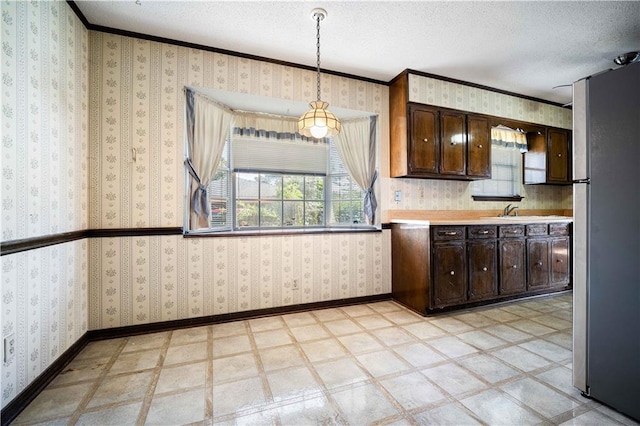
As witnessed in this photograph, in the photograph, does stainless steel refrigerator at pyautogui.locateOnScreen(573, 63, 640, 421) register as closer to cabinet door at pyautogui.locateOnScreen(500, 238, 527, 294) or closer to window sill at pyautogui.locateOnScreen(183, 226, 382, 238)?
cabinet door at pyautogui.locateOnScreen(500, 238, 527, 294)

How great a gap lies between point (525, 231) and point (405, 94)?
238cm

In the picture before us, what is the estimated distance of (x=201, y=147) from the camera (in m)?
3.04

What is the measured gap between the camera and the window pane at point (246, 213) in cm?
341

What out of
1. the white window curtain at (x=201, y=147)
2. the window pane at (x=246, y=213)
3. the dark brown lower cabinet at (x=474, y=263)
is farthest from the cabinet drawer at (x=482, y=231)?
the white window curtain at (x=201, y=147)

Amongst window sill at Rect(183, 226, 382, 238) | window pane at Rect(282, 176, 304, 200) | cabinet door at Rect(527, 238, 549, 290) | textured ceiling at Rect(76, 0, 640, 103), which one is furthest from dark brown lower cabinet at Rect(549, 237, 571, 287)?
window pane at Rect(282, 176, 304, 200)

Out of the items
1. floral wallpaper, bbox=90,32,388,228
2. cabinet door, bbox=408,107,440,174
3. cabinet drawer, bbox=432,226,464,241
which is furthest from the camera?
cabinet door, bbox=408,107,440,174

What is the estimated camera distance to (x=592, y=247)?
1.73 meters

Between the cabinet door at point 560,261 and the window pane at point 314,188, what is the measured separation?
130 inches

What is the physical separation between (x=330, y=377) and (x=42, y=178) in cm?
240

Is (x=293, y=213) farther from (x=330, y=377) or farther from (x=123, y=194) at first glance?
(x=330, y=377)

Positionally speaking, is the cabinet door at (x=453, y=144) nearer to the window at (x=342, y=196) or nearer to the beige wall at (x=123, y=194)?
the beige wall at (x=123, y=194)

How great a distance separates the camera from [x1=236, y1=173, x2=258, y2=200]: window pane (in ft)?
11.2

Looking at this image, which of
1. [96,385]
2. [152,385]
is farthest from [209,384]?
[96,385]

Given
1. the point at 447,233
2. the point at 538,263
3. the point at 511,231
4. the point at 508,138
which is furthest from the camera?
the point at 508,138
